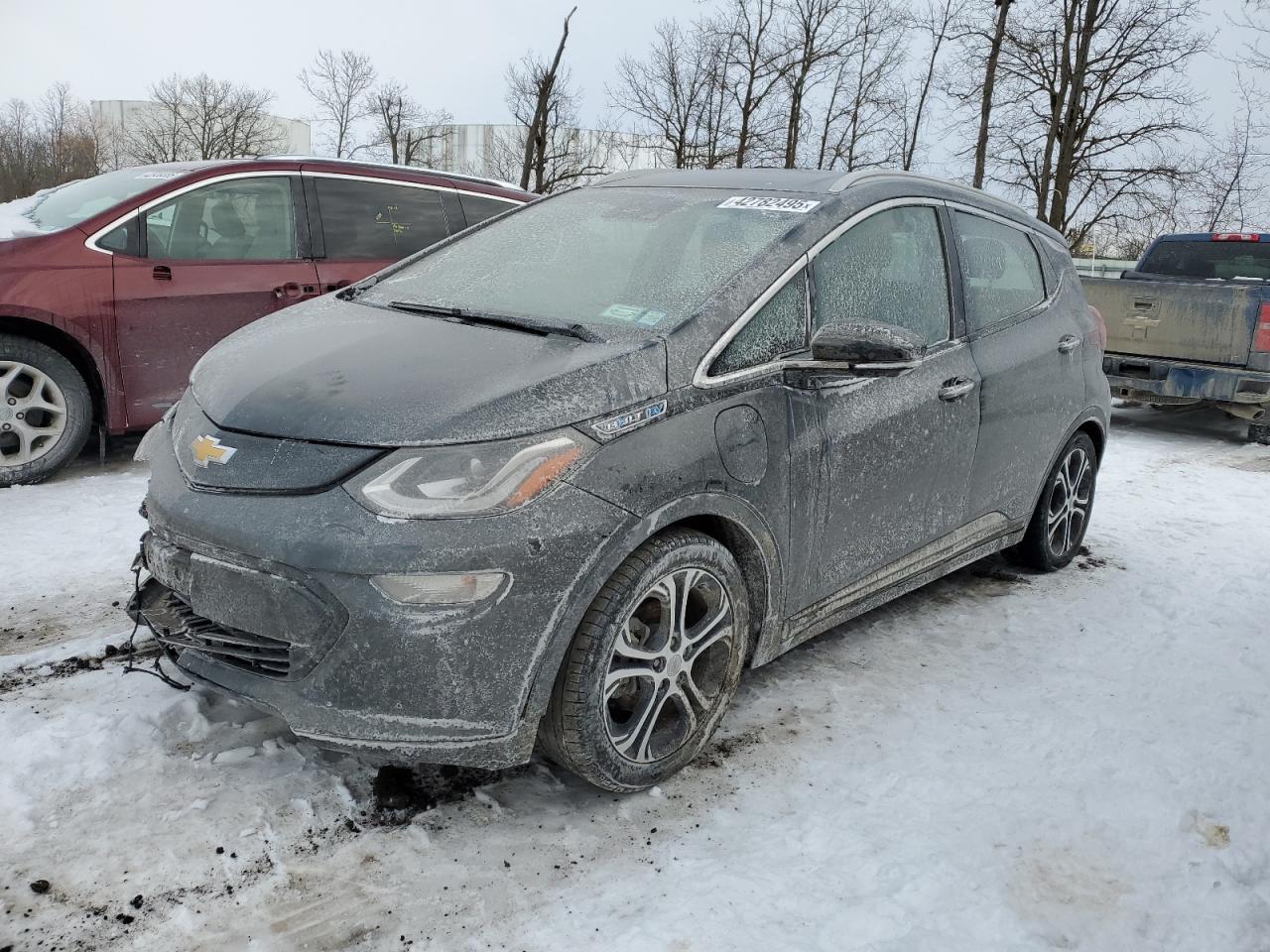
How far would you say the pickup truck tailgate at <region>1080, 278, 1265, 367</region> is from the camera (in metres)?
8.60

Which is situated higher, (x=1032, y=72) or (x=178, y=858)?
(x=1032, y=72)

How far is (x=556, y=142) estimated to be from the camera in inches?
1305

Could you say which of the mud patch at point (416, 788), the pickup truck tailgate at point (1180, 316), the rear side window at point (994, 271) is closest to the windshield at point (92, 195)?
the mud patch at point (416, 788)

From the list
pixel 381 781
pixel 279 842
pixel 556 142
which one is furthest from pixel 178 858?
pixel 556 142

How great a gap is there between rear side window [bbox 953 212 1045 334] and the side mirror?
1.00 metres

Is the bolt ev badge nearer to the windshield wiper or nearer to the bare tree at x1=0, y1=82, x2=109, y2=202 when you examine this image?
the windshield wiper

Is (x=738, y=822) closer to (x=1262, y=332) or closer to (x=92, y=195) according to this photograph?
(x=92, y=195)

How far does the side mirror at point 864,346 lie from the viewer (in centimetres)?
309

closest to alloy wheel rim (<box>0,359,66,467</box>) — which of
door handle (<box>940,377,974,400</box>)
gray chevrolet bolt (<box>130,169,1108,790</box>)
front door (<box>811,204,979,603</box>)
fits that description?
gray chevrolet bolt (<box>130,169,1108,790</box>)

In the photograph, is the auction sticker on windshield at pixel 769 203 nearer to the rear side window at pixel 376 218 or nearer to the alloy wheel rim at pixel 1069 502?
the alloy wheel rim at pixel 1069 502

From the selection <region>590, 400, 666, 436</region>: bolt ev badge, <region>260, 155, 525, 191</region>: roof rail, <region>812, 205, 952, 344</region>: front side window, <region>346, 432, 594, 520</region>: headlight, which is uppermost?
<region>260, 155, 525, 191</region>: roof rail

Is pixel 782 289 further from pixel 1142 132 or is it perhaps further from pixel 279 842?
pixel 1142 132

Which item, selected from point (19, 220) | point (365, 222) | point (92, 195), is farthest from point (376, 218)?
point (19, 220)

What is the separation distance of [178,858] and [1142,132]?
24.0m
